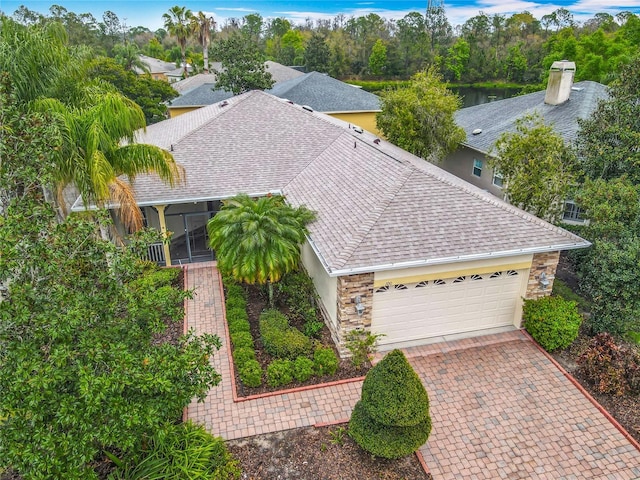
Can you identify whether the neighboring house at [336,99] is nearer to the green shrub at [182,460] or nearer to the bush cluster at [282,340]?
the bush cluster at [282,340]

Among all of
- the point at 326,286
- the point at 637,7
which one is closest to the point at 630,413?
the point at 326,286

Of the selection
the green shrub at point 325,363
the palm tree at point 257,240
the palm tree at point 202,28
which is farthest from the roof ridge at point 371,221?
the palm tree at point 202,28

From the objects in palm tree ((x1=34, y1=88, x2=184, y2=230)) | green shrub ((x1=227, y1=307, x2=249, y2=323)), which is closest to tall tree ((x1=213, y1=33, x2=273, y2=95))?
palm tree ((x1=34, y1=88, x2=184, y2=230))

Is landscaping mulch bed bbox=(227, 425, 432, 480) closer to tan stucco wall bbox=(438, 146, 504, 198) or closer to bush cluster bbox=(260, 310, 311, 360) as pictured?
bush cluster bbox=(260, 310, 311, 360)

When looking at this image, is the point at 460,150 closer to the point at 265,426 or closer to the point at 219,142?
the point at 219,142

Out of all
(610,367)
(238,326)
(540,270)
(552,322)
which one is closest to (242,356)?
(238,326)

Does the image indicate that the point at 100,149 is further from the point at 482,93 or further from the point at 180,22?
the point at 482,93
